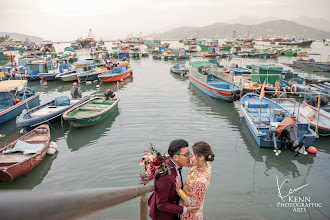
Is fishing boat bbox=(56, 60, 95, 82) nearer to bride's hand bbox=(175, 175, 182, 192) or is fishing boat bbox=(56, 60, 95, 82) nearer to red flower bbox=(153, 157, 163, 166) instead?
red flower bbox=(153, 157, 163, 166)

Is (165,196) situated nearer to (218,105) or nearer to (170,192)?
(170,192)

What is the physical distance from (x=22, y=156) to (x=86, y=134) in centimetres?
345

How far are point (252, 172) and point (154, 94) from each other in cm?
1201

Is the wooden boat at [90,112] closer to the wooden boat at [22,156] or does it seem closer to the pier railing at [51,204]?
the wooden boat at [22,156]

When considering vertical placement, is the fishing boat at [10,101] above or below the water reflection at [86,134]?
above

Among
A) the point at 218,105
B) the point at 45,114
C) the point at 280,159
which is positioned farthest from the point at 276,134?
the point at 45,114

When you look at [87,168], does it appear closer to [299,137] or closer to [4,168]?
[4,168]

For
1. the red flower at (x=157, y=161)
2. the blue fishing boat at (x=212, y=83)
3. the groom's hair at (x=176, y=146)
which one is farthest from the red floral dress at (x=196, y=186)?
the blue fishing boat at (x=212, y=83)

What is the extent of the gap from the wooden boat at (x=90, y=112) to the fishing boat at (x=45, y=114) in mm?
602

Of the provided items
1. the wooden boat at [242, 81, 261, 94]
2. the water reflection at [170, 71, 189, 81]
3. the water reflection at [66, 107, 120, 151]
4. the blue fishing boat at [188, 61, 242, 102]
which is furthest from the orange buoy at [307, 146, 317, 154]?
the water reflection at [170, 71, 189, 81]

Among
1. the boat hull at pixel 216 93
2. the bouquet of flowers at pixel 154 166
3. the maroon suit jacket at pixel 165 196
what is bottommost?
the boat hull at pixel 216 93

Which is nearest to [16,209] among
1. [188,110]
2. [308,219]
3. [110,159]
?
[308,219]

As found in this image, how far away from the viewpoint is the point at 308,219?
20.8ft

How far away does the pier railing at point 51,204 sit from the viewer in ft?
1.82
